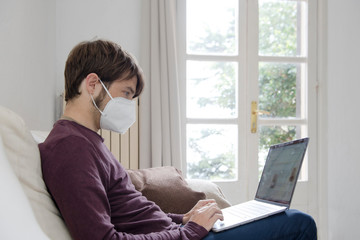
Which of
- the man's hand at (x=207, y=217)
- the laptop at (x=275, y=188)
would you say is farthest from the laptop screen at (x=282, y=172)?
the man's hand at (x=207, y=217)

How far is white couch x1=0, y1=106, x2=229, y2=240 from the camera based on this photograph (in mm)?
683

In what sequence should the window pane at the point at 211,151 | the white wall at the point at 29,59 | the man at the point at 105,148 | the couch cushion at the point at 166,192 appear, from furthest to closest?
the window pane at the point at 211,151 → the couch cushion at the point at 166,192 → the white wall at the point at 29,59 → the man at the point at 105,148

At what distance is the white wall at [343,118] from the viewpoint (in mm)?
2770

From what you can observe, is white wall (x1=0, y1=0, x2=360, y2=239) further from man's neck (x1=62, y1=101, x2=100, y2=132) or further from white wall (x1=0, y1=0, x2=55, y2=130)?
man's neck (x1=62, y1=101, x2=100, y2=132)

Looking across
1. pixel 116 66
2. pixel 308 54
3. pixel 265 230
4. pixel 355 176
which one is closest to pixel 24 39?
pixel 116 66

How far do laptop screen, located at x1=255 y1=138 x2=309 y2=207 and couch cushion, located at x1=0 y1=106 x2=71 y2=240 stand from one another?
0.70 metres

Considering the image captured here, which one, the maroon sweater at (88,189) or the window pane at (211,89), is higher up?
the window pane at (211,89)

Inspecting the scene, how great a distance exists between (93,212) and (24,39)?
1.26m

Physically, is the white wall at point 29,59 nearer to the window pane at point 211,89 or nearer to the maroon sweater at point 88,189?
the maroon sweater at point 88,189

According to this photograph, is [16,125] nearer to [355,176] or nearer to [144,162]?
[144,162]

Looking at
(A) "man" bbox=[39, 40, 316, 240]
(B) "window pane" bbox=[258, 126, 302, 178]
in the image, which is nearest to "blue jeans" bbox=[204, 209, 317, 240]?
(A) "man" bbox=[39, 40, 316, 240]

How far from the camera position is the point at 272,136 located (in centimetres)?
307

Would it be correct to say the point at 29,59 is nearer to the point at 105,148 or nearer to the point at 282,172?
the point at 105,148

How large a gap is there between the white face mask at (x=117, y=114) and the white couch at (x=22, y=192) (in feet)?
0.90
